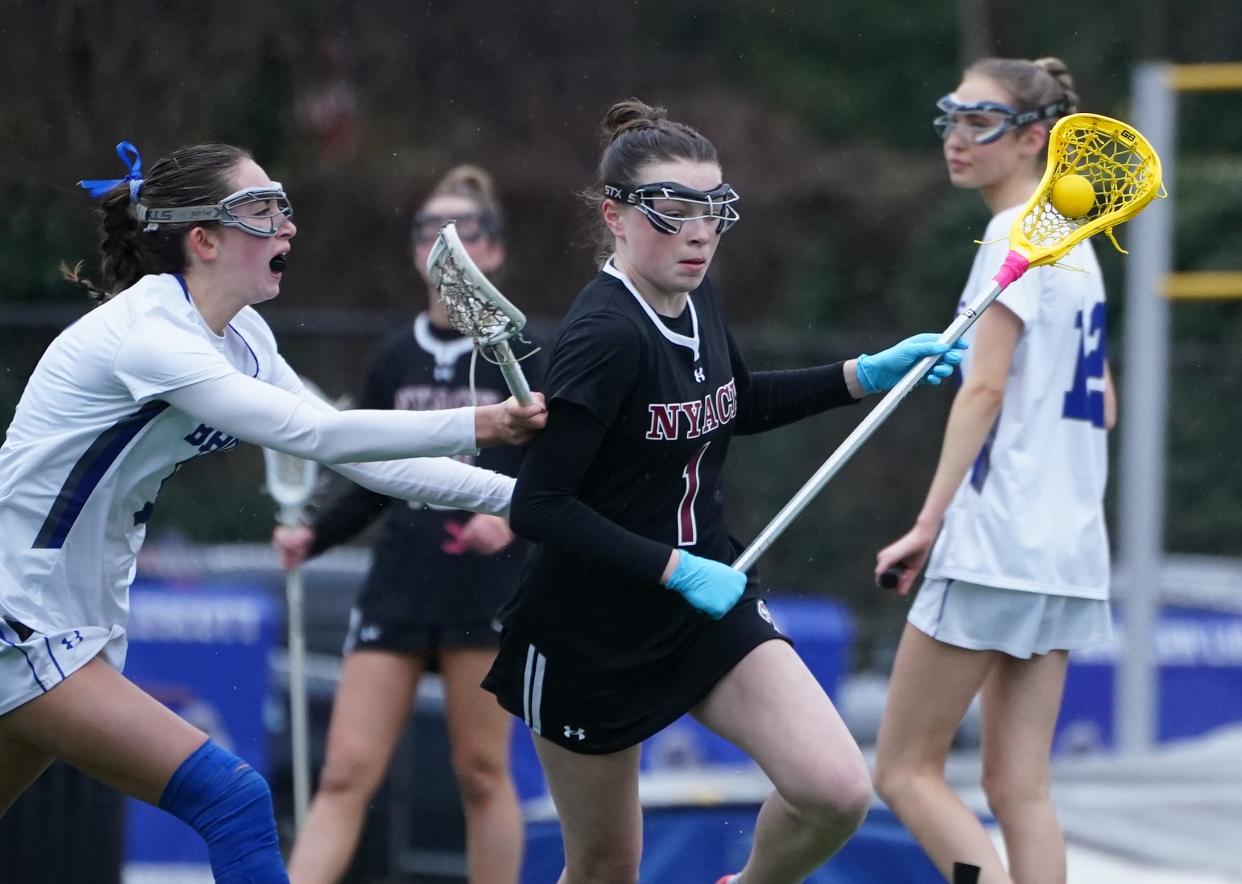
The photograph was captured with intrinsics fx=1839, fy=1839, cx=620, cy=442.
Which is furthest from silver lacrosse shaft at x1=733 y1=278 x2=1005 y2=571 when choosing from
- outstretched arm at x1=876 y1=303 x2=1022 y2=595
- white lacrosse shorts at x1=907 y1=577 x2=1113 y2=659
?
white lacrosse shorts at x1=907 y1=577 x2=1113 y2=659

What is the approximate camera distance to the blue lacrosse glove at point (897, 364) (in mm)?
4098

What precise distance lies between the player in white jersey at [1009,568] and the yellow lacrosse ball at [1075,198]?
159mm

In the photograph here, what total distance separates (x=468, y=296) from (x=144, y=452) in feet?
2.62

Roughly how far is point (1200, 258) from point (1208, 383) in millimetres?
3897

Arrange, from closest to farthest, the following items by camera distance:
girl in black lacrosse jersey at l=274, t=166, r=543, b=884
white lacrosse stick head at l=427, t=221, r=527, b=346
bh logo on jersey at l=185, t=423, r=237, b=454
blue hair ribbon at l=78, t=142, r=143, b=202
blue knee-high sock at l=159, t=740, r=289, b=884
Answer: white lacrosse stick head at l=427, t=221, r=527, b=346
blue knee-high sock at l=159, t=740, r=289, b=884
bh logo on jersey at l=185, t=423, r=237, b=454
blue hair ribbon at l=78, t=142, r=143, b=202
girl in black lacrosse jersey at l=274, t=166, r=543, b=884

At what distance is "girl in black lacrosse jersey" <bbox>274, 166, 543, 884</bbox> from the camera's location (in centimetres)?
508

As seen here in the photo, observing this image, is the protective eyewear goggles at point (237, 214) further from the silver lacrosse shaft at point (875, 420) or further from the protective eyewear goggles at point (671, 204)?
the silver lacrosse shaft at point (875, 420)

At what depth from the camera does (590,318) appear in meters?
3.69

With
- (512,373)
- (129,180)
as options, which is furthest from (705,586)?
(129,180)

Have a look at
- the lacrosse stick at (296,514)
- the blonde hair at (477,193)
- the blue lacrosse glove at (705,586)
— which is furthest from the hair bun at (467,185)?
the blue lacrosse glove at (705,586)

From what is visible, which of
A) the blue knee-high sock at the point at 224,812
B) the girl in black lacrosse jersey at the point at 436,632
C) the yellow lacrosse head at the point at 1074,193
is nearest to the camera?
the blue knee-high sock at the point at 224,812

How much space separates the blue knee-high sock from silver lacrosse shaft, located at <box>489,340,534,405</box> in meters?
0.98

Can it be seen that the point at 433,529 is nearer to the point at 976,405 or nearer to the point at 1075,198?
the point at 976,405

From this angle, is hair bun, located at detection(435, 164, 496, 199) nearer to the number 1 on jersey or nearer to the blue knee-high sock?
the number 1 on jersey
